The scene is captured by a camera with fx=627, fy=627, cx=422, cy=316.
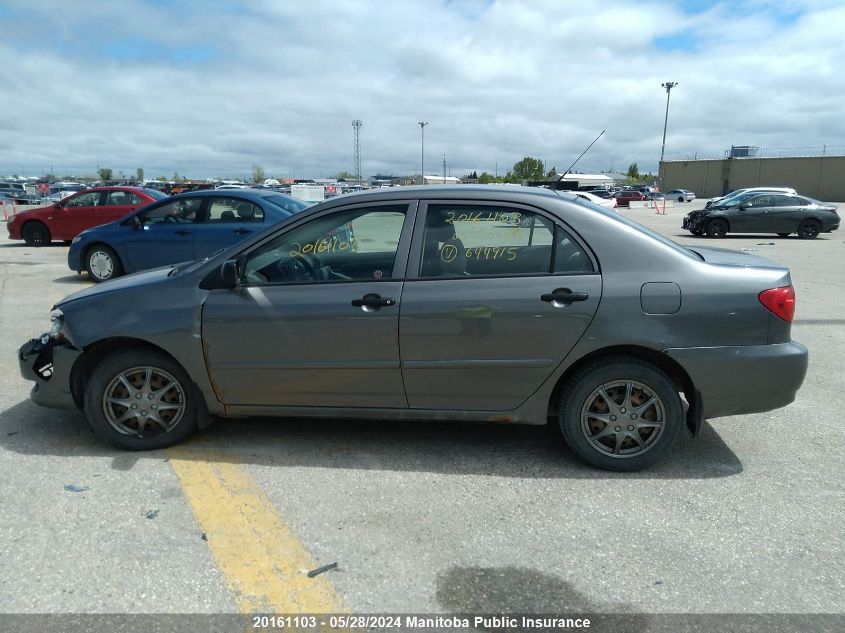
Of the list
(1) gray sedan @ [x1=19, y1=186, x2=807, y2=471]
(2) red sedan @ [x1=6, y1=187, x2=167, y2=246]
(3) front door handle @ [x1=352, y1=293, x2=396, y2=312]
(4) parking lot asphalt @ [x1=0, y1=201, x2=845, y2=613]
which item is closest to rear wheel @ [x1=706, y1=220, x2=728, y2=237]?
(2) red sedan @ [x1=6, y1=187, x2=167, y2=246]

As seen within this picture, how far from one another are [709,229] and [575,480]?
60.6ft

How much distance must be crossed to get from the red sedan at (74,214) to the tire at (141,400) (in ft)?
42.8

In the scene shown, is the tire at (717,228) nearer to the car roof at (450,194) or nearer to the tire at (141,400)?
the car roof at (450,194)

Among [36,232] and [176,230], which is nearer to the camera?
[176,230]

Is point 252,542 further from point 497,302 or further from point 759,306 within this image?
point 759,306

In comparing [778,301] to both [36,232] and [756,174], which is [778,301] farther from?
[756,174]

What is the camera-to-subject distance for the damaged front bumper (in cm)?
381

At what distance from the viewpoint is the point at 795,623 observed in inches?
94.3

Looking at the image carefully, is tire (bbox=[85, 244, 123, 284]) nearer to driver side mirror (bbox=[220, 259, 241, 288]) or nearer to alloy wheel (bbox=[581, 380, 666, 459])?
driver side mirror (bbox=[220, 259, 241, 288])

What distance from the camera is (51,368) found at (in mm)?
3967

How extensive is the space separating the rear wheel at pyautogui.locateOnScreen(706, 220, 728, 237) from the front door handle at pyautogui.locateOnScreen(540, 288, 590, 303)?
60.1ft

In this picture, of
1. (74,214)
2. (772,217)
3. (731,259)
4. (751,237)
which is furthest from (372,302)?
(751,237)

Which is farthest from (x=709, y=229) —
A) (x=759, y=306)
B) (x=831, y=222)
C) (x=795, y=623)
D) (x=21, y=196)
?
(x=21, y=196)

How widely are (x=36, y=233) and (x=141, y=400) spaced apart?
1485 cm
